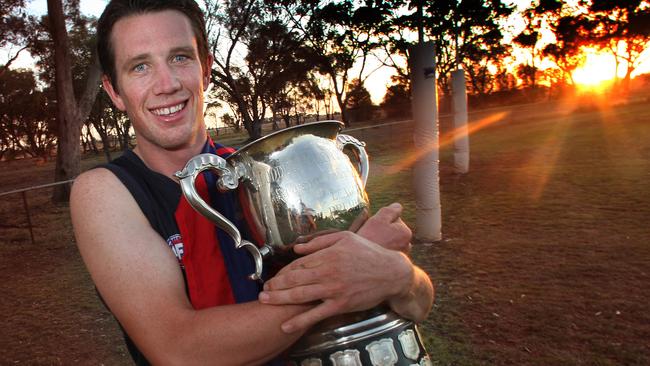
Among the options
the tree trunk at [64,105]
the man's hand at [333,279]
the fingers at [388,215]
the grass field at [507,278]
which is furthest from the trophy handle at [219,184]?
the tree trunk at [64,105]

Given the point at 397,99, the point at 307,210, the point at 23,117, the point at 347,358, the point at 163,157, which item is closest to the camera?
the point at 347,358

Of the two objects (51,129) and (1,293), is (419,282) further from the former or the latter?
(51,129)

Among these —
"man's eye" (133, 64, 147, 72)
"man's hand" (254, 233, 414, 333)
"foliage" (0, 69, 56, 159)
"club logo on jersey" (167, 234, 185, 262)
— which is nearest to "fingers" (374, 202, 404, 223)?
"man's hand" (254, 233, 414, 333)

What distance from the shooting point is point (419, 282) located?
1.42m

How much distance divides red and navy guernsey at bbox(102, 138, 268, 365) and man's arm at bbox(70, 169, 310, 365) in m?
0.06

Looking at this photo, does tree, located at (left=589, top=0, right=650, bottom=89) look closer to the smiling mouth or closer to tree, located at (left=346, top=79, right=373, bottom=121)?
tree, located at (left=346, top=79, right=373, bottom=121)

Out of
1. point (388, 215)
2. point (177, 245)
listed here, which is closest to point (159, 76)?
point (177, 245)

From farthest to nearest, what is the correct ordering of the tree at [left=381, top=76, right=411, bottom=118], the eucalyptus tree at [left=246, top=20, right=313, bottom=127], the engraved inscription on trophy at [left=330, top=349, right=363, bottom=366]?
the tree at [left=381, top=76, right=411, bottom=118], the eucalyptus tree at [left=246, top=20, right=313, bottom=127], the engraved inscription on trophy at [left=330, top=349, right=363, bottom=366]

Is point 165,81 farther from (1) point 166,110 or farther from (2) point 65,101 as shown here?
(2) point 65,101

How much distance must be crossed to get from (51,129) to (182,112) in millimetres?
48022

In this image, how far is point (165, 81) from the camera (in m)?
1.41

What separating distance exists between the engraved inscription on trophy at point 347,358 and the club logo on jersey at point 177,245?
1.60 feet

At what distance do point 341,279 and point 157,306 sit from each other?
0.44 m

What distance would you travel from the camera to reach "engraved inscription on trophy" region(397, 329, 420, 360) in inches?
50.8
